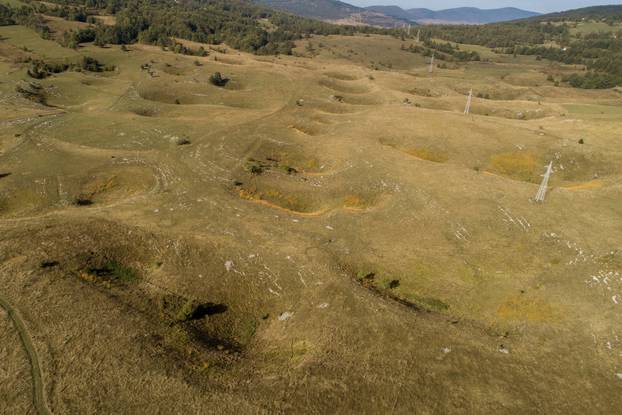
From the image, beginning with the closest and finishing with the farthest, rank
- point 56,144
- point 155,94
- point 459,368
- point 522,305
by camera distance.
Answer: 1. point 459,368
2. point 522,305
3. point 56,144
4. point 155,94

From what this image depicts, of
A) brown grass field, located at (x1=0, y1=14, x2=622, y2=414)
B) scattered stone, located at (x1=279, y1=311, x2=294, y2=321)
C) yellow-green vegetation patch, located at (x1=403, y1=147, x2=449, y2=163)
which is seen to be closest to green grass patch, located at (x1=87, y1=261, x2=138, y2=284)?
brown grass field, located at (x1=0, y1=14, x2=622, y2=414)

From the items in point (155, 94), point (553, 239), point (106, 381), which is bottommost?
point (106, 381)

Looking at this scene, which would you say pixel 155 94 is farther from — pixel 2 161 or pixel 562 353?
pixel 562 353

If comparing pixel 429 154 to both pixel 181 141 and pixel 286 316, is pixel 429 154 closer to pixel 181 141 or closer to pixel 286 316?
pixel 286 316

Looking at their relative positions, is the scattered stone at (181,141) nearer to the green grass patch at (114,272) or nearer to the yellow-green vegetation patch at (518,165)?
the green grass patch at (114,272)

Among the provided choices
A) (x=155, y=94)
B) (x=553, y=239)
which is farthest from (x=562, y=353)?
(x=155, y=94)

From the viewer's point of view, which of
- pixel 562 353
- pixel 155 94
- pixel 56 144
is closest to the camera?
pixel 562 353
